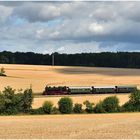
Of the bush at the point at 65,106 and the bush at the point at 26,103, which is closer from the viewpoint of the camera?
the bush at the point at 65,106

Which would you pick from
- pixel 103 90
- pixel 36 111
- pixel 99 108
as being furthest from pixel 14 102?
pixel 103 90

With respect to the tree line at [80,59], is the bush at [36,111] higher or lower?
lower

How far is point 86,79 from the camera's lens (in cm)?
10506

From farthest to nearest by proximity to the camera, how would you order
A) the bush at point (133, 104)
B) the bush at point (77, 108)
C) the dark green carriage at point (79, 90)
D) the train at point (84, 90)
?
the dark green carriage at point (79, 90), the train at point (84, 90), the bush at point (133, 104), the bush at point (77, 108)

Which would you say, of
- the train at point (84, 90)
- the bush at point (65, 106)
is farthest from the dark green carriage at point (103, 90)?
the bush at point (65, 106)

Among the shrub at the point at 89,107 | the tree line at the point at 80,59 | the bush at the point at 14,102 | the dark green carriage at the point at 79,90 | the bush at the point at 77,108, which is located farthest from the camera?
the tree line at the point at 80,59

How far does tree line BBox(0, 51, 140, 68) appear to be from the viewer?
7003 inches

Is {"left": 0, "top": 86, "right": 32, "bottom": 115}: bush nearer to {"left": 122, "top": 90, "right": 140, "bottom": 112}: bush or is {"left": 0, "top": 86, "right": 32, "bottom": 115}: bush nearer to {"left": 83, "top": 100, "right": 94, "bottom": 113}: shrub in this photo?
{"left": 83, "top": 100, "right": 94, "bottom": 113}: shrub

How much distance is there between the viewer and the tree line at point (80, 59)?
178m

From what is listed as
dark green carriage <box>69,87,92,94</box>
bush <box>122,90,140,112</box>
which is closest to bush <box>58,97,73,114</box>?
bush <box>122,90,140,112</box>

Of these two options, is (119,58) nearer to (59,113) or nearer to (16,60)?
(16,60)

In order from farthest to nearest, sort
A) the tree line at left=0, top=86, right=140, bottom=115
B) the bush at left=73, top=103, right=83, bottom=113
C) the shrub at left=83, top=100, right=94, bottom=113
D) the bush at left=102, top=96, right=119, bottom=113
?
the bush at left=102, top=96, right=119, bottom=113 → the shrub at left=83, top=100, right=94, bottom=113 → the bush at left=73, top=103, right=83, bottom=113 → the tree line at left=0, top=86, right=140, bottom=115

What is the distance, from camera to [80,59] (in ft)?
618

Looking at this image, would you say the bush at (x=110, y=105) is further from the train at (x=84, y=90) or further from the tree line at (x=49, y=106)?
the train at (x=84, y=90)
